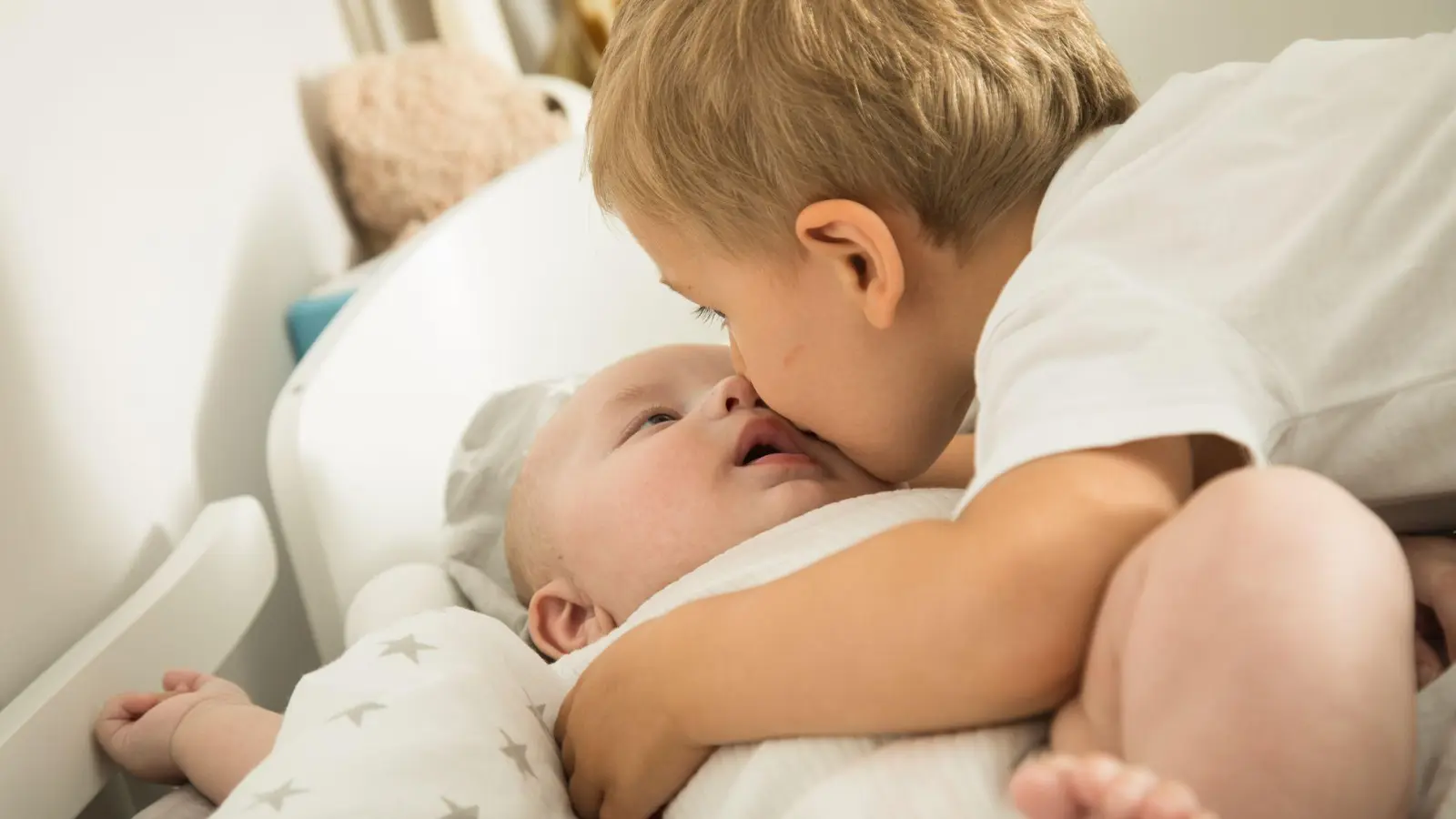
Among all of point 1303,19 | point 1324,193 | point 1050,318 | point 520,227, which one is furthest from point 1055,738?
point 1303,19

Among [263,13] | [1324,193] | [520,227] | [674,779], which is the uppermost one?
[263,13]

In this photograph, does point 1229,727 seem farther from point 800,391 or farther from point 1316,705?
point 800,391

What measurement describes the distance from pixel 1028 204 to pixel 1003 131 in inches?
2.3

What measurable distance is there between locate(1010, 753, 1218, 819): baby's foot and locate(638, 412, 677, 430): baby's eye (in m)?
0.62

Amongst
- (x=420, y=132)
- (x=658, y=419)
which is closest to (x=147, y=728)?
(x=658, y=419)

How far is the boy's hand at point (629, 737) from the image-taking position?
66cm

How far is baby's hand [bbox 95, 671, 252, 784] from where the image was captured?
824mm

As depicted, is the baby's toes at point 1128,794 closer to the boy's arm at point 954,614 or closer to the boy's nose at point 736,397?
the boy's arm at point 954,614

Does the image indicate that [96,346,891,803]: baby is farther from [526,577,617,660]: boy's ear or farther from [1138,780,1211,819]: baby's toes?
[1138,780,1211,819]: baby's toes

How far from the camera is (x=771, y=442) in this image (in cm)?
95

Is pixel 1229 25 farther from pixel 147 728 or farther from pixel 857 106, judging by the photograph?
pixel 147 728

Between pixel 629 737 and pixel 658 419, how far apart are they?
394 mm

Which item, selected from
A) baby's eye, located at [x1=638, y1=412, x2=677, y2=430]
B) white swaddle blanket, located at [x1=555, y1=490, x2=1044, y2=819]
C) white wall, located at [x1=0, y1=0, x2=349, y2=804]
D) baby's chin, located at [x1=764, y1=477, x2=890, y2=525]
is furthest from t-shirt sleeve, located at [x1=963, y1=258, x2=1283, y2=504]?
white wall, located at [x1=0, y1=0, x2=349, y2=804]

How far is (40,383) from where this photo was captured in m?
0.87
